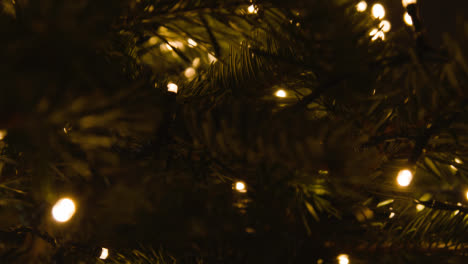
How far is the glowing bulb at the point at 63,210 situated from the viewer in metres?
0.33

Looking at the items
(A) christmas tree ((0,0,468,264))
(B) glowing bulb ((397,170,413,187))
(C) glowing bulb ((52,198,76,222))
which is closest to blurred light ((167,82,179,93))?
(A) christmas tree ((0,0,468,264))

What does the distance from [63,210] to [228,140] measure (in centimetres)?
20

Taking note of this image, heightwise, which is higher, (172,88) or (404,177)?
(172,88)

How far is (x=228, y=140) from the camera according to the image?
0.94 ft

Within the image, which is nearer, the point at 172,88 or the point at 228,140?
the point at 228,140

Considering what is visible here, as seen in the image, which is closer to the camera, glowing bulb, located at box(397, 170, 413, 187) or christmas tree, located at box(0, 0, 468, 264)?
christmas tree, located at box(0, 0, 468, 264)

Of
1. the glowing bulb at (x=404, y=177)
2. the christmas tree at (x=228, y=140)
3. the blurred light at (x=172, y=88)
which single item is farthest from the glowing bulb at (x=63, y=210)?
the glowing bulb at (x=404, y=177)

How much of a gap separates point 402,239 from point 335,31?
236 millimetres

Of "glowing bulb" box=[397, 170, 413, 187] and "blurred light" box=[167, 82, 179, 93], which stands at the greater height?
"blurred light" box=[167, 82, 179, 93]

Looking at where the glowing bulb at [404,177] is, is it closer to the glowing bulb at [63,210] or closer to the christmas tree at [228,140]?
the christmas tree at [228,140]

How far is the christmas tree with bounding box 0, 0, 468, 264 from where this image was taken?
21 centimetres

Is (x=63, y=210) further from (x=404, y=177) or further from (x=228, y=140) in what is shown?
(x=404, y=177)

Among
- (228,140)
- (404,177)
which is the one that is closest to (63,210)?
(228,140)

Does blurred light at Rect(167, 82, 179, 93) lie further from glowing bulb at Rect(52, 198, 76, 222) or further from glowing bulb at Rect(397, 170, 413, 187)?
glowing bulb at Rect(397, 170, 413, 187)
